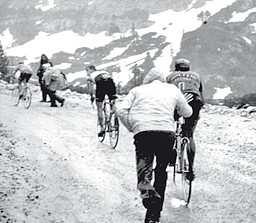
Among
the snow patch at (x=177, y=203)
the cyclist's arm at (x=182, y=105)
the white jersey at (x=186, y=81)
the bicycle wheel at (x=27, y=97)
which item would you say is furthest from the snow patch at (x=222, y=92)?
the cyclist's arm at (x=182, y=105)

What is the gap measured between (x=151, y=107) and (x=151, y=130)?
0.30m

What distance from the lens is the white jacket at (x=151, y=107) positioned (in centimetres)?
643

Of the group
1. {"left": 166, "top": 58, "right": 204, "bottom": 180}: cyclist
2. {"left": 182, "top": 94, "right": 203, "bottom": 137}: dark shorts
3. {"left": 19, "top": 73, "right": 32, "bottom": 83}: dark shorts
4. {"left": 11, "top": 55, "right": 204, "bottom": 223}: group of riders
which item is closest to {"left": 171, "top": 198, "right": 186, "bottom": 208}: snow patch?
{"left": 166, "top": 58, "right": 204, "bottom": 180}: cyclist

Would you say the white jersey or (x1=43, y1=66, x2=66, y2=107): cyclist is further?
(x1=43, y1=66, x2=66, y2=107): cyclist

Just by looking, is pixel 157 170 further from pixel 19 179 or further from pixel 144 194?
pixel 19 179

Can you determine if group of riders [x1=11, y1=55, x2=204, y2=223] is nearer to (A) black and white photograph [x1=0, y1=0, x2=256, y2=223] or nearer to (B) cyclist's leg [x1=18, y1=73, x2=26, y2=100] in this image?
(A) black and white photograph [x1=0, y1=0, x2=256, y2=223]

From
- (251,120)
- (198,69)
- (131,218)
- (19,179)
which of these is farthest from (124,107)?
(198,69)

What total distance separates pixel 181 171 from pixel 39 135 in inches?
285

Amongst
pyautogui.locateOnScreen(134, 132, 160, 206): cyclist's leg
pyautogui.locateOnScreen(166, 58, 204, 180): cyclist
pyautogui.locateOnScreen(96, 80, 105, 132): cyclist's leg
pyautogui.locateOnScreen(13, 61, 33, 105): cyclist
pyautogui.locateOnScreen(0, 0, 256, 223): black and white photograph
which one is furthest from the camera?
pyautogui.locateOnScreen(13, 61, 33, 105): cyclist

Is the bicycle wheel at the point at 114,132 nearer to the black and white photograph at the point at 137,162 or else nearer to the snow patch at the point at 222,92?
the black and white photograph at the point at 137,162

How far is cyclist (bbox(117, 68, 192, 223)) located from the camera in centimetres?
641

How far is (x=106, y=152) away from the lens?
13125 millimetres

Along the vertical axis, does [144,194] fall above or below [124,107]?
below

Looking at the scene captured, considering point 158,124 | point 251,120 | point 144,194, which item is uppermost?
point 158,124
